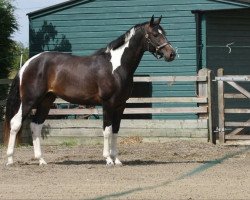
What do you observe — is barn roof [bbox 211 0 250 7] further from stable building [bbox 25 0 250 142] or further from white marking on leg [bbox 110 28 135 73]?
white marking on leg [bbox 110 28 135 73]

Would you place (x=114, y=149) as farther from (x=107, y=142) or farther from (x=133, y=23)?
(x=133, y=23)

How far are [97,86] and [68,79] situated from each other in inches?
21.3

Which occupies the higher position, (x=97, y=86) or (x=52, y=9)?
(x=52, y=9)

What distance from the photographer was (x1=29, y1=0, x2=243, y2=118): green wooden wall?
2014cm

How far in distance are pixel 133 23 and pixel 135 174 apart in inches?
420

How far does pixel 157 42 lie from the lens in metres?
12.0

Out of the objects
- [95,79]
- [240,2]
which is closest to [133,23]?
[240,2]

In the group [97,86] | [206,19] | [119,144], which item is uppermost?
[206,19]

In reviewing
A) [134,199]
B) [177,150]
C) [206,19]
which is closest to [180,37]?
[206,19]

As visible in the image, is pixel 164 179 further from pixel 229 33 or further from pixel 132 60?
pixel 229 33

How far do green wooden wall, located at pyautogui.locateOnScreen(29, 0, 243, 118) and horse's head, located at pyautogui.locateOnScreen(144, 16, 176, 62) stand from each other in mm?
7994

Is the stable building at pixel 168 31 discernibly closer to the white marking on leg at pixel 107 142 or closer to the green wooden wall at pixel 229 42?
the green wooden wall at pixel 229 42

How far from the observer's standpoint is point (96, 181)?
395 inches

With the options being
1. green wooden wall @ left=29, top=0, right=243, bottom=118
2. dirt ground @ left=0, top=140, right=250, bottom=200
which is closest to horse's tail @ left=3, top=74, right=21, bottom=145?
dirt ground @ left=0, top=140, right=250, bottom=200
